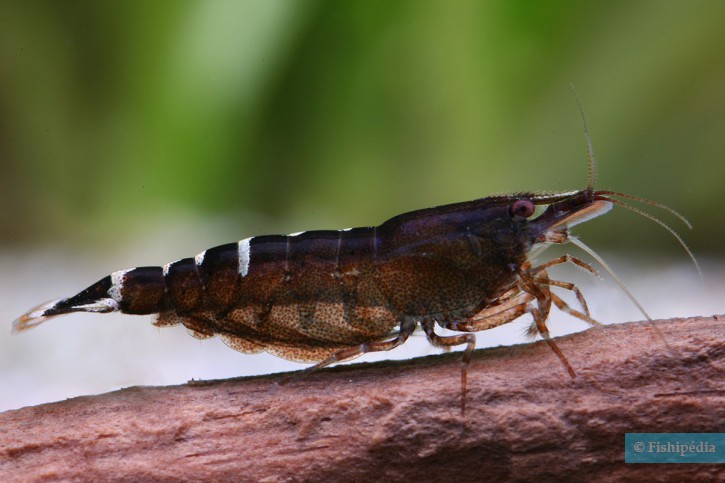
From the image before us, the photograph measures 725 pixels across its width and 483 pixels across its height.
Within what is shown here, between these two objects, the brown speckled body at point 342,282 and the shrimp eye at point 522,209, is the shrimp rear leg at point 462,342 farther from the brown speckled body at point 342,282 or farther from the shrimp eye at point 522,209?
the shrimp eye at point 522,209

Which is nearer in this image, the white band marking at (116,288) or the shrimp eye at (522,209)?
the shrimp eye at (522,209)

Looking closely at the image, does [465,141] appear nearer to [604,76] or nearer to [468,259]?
[604,76]

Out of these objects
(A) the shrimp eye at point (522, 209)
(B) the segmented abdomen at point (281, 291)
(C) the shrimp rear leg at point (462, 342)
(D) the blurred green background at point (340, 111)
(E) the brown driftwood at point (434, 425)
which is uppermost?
(D) the blurred green background at point (340, 111)

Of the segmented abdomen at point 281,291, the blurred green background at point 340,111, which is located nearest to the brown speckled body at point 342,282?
the segmented abdomen at point 281,291

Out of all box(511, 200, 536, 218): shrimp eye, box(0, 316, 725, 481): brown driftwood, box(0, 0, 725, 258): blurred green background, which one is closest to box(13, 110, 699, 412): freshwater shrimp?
box(511, 200, 536, 218): shrimp eye

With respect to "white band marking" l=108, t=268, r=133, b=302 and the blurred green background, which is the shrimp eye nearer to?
the blurred green background

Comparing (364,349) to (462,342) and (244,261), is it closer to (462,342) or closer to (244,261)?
(462,342)
